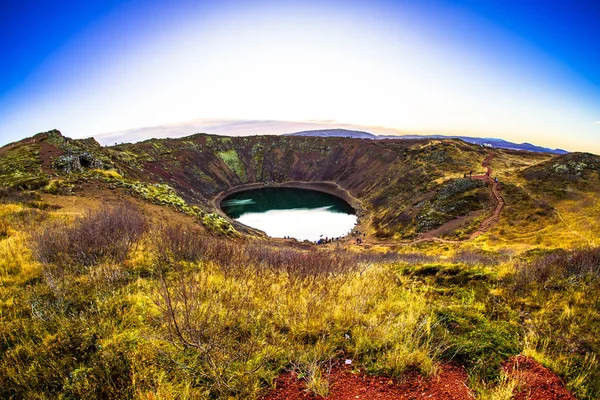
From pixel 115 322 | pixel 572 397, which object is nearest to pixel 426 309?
pixel 572 397

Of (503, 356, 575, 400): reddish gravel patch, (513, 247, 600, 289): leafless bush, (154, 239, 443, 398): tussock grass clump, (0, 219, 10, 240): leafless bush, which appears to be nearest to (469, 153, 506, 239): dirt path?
(513, 247, 600, 289): leafless bush

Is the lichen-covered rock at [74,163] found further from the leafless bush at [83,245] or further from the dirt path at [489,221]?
the dirt path at [489,221]

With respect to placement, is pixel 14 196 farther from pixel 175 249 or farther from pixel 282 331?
pixel 282 331

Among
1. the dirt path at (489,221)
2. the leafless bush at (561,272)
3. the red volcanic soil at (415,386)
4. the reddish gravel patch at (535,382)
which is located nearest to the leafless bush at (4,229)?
the red volcanic soil at (415,386)

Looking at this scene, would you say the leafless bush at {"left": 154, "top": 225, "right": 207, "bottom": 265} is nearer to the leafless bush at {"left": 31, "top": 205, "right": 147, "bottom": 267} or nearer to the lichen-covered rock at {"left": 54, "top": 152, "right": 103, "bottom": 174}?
the leafless bush at {"left": 31, "top": 205, "right": 147, "bottom": 267}

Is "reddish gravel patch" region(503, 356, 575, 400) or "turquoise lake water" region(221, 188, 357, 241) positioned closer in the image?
"reddish gravel patch" region(503, 356, 575, 400)

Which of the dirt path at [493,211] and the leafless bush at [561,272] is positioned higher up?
the leafless bush at [561,272]

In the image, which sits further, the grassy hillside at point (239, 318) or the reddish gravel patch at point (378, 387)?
the grassy hillside at point (239, 318)
